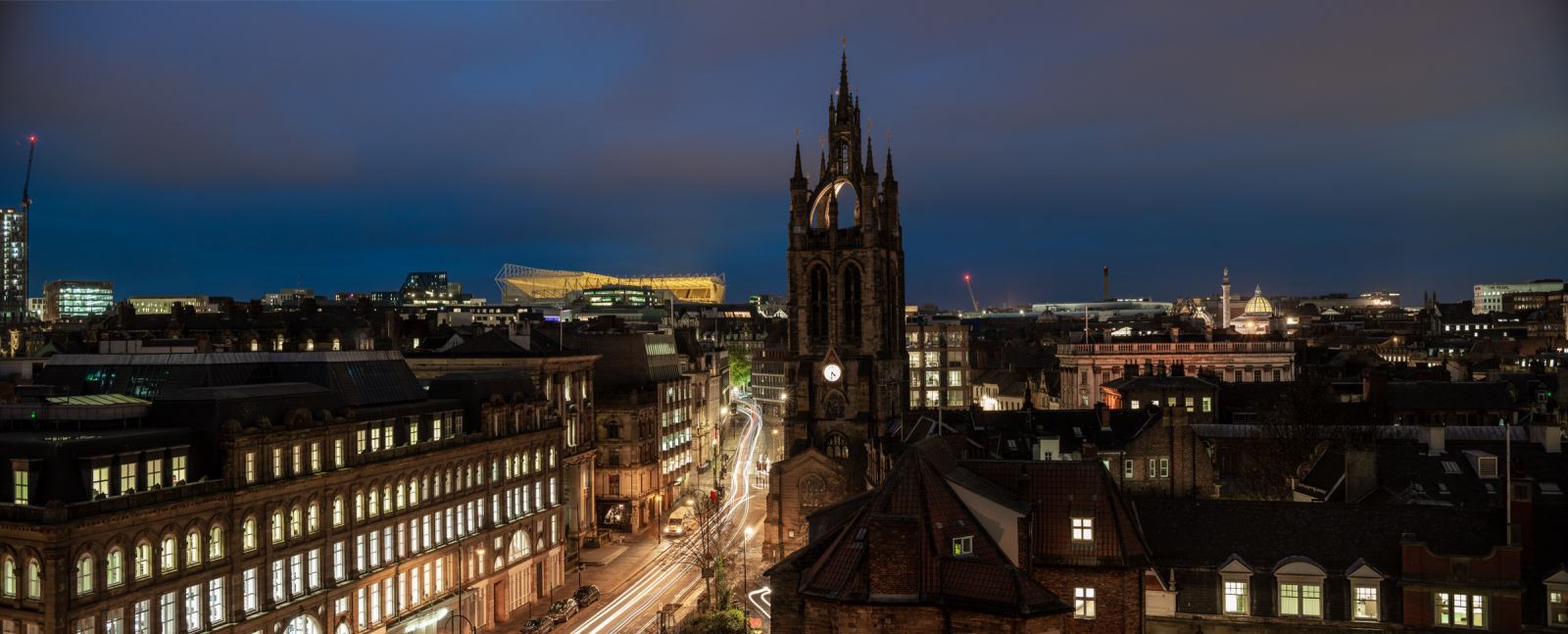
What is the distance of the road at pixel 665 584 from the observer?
66.8 m

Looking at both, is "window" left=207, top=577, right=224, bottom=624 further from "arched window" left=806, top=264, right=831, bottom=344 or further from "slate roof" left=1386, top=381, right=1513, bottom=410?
"slate roof" left=1386, top=381, right=1513, bottom=410

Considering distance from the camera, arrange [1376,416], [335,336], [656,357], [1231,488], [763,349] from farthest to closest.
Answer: [763,349]
[656,357]
[335,336]
[1376,416]
[1231,488]

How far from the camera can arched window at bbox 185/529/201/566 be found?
4644 cm

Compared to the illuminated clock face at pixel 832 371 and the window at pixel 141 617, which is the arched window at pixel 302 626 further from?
the illuminated clock face at pixel 832 371

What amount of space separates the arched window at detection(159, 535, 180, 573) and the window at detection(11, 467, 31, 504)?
545 centimetres

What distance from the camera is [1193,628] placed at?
45125 mm

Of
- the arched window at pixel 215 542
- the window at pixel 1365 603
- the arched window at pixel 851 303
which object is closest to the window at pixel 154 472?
the arched window at pixel 215 542

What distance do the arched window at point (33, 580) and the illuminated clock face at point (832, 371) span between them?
185 feet

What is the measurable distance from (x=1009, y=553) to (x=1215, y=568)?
11.1 meters

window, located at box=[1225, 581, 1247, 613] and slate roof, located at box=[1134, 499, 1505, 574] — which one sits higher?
slate roof, located at box=[1134, 499, 1505, 574]

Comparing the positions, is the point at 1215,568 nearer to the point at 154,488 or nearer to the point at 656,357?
the point at 154,488

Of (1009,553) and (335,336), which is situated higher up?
(335,336)

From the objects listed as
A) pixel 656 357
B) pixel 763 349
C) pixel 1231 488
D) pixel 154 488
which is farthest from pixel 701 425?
pixel 154 488

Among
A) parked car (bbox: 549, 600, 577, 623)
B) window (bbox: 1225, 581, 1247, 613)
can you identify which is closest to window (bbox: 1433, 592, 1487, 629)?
window (bbox: 1225, 581, 1247, 613)
